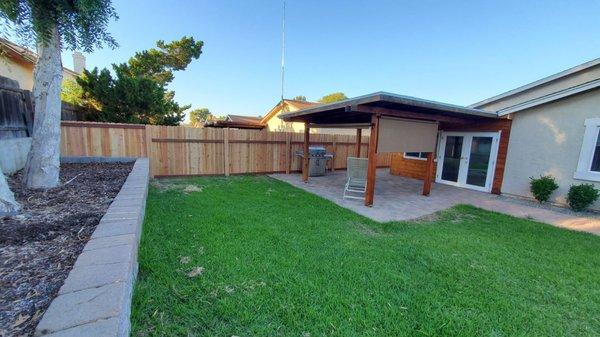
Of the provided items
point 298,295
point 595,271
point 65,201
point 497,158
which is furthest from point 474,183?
point 65,201

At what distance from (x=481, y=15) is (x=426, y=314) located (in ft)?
41.9

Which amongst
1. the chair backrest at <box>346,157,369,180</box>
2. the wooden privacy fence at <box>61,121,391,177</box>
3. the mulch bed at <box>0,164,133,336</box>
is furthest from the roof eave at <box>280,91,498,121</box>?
the mulch bed at <box>0,164,133,336</box>

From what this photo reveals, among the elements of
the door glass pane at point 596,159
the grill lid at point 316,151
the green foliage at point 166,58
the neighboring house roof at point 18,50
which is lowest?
the grill lid at point 316,151

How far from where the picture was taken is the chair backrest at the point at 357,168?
255 inches

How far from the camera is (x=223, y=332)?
6.15 feet

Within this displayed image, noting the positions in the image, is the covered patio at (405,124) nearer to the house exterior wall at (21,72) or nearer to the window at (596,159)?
the window at (596,159)

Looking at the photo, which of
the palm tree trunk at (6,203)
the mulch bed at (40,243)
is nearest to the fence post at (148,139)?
the mulch bed at (40,243)

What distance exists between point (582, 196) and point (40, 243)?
9332 mm

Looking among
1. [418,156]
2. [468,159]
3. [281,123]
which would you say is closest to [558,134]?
[468,159]

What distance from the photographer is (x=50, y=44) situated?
11.7 feet

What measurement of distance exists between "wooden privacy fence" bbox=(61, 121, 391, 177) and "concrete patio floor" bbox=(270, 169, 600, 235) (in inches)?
48.2

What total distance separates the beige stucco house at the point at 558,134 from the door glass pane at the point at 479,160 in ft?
1.72

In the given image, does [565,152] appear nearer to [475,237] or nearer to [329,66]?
[475,237]

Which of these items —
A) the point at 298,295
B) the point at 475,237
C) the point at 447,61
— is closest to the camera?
the point at 298,295
